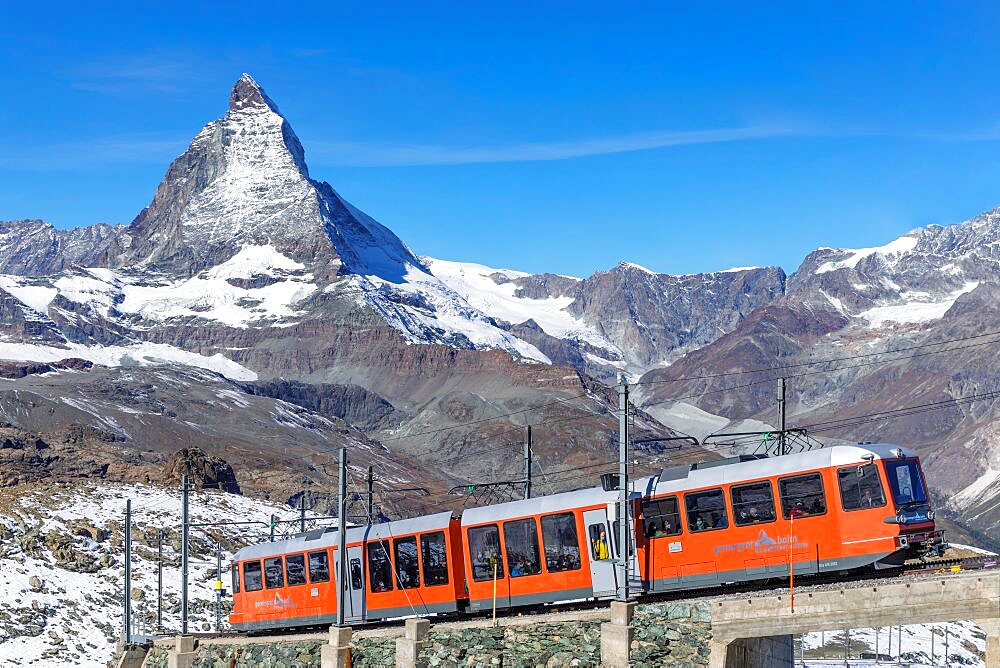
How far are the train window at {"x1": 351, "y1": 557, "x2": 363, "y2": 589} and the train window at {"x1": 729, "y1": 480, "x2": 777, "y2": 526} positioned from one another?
1680 cm

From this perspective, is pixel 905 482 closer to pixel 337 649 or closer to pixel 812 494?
pixel 812 494

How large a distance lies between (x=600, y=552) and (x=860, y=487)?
28.4 ft

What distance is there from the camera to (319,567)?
52.5 meters

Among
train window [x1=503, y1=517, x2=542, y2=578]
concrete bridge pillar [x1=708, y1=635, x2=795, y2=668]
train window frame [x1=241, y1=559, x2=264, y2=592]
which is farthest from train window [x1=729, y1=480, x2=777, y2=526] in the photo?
train window frame [x1=241, y1=559, x2=264, y2=592]

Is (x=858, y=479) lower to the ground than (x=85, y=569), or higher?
lower

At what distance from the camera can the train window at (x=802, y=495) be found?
38.0 metres

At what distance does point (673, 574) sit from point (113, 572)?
60.9 m

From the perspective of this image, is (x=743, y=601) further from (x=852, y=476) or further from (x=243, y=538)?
(x=243, y=538)

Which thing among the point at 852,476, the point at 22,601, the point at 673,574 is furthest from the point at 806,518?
the point at 22,601

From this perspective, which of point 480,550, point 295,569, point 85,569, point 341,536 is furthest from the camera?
point 85,569

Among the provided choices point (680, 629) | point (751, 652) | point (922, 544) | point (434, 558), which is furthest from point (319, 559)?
point (922, 544)

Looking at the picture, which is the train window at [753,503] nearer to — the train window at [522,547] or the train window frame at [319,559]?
the train window at [522,547]

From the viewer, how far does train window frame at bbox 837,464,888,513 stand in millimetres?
37188

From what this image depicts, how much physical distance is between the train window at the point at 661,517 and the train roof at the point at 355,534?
783 cm
